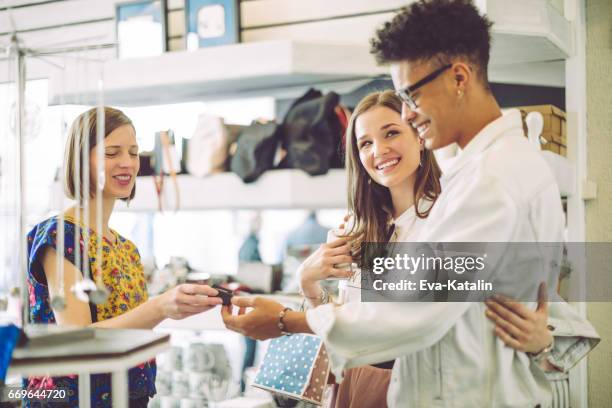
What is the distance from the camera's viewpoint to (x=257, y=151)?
2.64 metres

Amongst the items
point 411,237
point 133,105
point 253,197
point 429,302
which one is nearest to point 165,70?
point 133,105

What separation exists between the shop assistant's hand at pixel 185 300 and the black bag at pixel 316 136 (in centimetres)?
102

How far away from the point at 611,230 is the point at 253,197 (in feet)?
4.56

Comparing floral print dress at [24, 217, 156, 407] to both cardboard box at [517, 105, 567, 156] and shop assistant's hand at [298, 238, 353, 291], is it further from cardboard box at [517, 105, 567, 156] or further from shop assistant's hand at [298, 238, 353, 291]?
cardboard box at [517, 105, 567, 156]

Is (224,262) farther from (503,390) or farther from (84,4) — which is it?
(503,390)

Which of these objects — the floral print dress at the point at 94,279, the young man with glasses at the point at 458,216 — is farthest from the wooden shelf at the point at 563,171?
the floral print dress at the point at 94,279

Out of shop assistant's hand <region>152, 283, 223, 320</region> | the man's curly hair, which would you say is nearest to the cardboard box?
the man's curly hair

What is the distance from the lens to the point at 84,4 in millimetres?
3510

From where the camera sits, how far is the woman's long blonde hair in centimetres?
191

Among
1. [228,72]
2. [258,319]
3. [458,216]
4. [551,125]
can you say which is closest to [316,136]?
[228,72]

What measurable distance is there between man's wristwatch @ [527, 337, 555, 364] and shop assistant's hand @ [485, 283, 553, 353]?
60 mm

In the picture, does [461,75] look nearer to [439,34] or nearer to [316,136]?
[439,34]

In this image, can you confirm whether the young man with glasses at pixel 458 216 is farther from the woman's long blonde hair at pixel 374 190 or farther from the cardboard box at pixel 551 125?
the cardboard box at pixel 551 125

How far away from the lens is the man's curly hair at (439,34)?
1384mm
